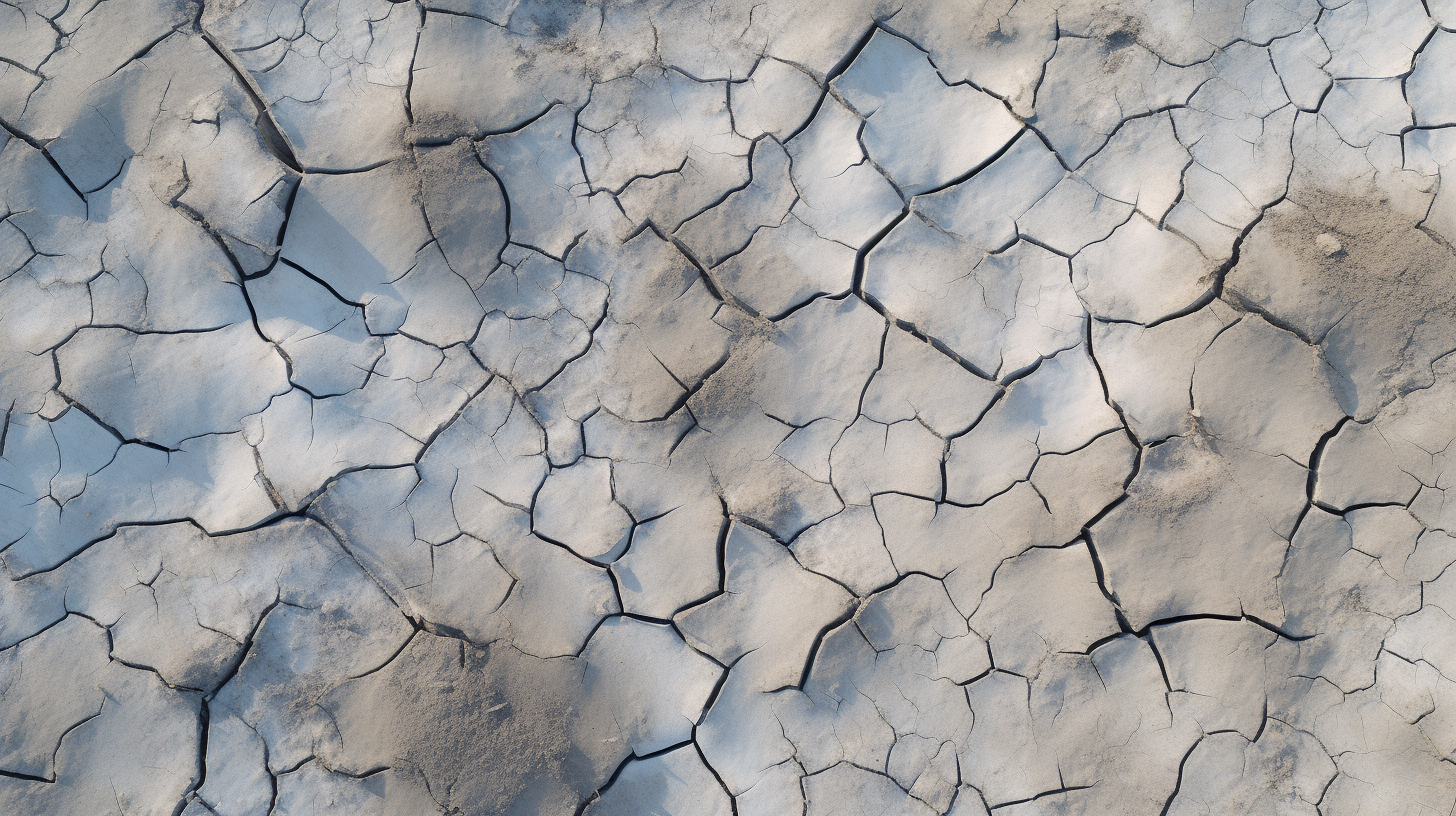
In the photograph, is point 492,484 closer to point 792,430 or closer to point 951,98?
point 792,430

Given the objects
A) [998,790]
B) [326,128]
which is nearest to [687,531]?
[998,790]

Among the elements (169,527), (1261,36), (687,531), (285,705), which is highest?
(1261,36)

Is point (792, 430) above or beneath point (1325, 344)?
beneath

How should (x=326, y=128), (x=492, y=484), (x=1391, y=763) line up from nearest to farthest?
(x=1391, y=763), (x=492, y=484), (x=326, y=128)

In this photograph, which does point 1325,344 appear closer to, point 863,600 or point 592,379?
point 863,600

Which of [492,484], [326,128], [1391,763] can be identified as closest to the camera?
[1391,763]

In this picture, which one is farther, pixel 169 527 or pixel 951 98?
pixel 951 98

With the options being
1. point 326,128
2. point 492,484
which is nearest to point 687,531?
point 492,484
